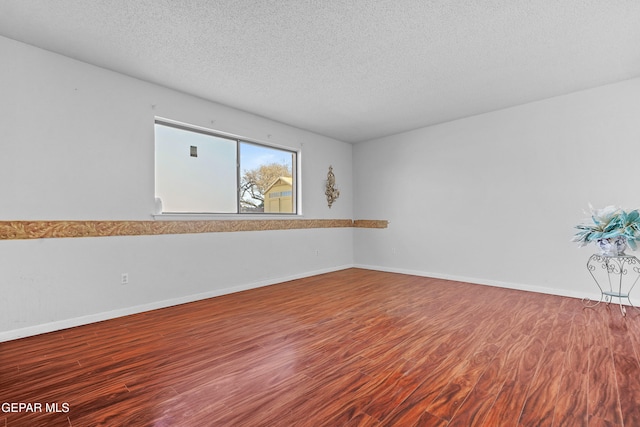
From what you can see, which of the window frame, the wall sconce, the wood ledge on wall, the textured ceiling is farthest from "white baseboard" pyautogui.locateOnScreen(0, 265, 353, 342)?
the textured ceiling

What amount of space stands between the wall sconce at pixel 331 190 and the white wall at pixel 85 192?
2353 mm

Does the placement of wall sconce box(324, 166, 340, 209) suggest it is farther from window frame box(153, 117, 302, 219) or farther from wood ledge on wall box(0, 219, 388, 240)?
wood ledge on wall box(0, 219, 388, 240)

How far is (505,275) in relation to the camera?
458 cm

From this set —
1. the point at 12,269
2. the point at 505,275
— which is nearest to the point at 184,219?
the point at 12,269

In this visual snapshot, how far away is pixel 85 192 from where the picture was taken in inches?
123

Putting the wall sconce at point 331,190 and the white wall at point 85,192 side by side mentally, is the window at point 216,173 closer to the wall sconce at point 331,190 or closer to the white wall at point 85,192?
the white wall at point 85,192

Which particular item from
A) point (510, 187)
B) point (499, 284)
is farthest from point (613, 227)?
point (499, 284)

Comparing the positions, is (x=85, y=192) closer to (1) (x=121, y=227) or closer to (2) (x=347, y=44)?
(1) (x=121, y=227)

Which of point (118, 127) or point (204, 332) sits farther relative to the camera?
point (118, 127)

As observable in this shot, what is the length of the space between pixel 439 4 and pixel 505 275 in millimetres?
3961

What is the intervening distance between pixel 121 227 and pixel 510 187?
5347 mm

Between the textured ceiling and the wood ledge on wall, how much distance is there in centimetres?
172

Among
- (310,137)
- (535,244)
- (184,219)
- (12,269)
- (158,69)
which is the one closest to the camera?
(12,269)

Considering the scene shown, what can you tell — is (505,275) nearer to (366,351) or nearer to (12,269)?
(366,351)
